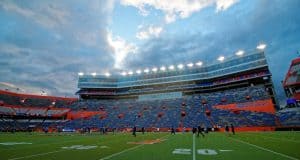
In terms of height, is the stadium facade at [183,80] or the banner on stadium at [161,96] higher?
the stadium facade at [183,80]

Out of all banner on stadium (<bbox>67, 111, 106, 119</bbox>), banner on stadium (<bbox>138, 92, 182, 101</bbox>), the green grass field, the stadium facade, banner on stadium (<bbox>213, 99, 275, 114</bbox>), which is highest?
the stadium facade

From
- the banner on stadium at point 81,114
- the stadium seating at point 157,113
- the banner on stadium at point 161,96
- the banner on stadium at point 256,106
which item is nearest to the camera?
the stadium seating at point 157,113

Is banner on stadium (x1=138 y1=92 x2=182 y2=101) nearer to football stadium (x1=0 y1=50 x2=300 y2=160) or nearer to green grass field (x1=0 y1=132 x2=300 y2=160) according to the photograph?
football stadium (x1=0 y1=50 x2=300 y2=160)

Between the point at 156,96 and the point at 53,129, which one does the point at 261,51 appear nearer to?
the point at 156,96

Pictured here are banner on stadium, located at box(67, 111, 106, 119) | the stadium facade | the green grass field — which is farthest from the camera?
banner on stadium, located at box(67, 111, 106, 119)

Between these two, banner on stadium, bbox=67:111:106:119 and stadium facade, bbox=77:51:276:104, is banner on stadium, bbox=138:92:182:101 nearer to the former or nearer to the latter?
stadium facade, bbox=77:51:276:104

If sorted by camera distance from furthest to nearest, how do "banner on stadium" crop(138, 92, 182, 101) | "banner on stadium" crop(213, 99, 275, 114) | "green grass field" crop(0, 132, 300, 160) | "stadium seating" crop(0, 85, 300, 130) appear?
"banner on stadium" crop(138, 92, 182, 101) → "banner on stadium" crop(213, 99, 275, 114) → "stadium seating" crop(0, 85, 300, 130) → "green grass field" crop(0, 132, 300, 160)

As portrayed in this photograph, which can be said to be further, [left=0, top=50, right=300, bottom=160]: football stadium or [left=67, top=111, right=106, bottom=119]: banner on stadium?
[left=67, top=111, right=106, bottom=119]: banner on stadium

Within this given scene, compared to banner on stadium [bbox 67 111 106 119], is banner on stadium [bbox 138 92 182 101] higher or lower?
higher

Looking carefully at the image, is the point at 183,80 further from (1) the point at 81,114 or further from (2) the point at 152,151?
(2) the point at 152,151

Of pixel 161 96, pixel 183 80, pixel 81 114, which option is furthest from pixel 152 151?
pixel 183 80

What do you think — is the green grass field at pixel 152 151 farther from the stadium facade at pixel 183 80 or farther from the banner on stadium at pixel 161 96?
the banner on stadium at pixel 161 96

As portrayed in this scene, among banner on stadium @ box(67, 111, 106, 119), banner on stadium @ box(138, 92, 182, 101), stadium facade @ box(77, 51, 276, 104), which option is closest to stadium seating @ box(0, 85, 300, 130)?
banner on stadium @ box(67, 111, 106, 119)

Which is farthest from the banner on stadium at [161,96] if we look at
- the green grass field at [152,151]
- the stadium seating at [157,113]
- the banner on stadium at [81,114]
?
the green grass field at [152,151]
